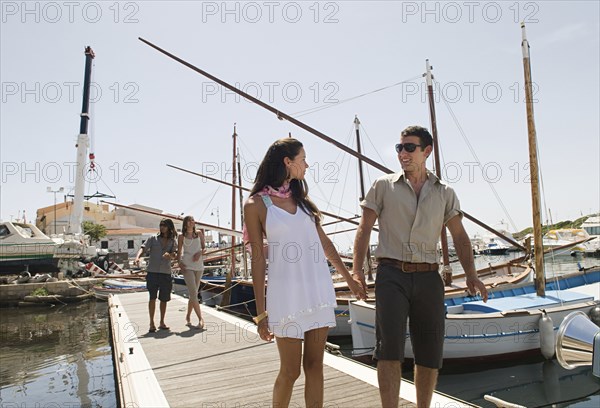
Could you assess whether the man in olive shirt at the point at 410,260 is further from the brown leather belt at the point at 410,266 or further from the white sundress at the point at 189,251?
the white sundress at the point at 189,251

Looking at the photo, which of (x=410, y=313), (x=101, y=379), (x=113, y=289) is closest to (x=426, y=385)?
(x=410, y=313)

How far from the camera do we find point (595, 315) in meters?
9.85

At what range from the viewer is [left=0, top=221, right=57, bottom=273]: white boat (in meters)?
25.0

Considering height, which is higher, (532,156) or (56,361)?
(532,156)

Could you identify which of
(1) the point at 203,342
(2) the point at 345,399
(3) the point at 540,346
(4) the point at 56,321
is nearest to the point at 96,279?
(4) the point at 56,321

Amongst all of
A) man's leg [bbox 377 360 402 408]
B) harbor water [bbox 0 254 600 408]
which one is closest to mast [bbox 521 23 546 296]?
harbor water [bbox 0 254 600 408]

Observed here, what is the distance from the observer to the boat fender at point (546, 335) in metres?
9.09

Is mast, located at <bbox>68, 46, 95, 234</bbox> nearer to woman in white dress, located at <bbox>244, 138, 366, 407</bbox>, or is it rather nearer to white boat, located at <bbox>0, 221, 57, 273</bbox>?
white boat, located at <bbox>0, 221, 57, 273</bbox>

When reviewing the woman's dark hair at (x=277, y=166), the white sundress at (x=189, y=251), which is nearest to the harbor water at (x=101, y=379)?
the white sundress at (x=189, y=251)

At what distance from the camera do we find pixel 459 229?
10.4 feet

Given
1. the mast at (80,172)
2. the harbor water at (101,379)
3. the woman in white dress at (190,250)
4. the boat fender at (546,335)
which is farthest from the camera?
the mast at (80,172)

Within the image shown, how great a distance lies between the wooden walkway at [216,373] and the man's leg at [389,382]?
3.19 feet

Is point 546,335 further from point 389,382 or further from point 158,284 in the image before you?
point 389,382

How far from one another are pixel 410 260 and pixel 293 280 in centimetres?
82
